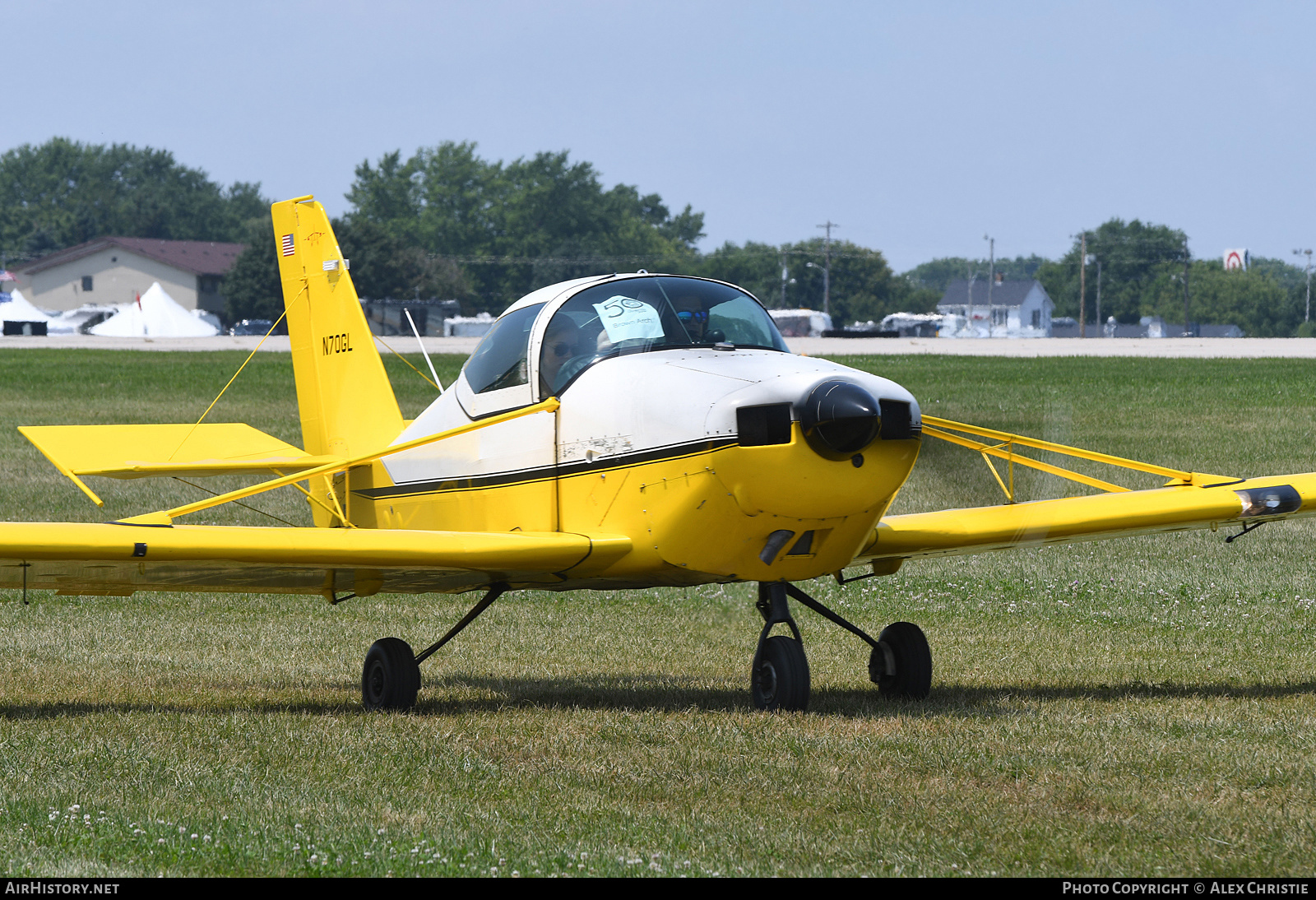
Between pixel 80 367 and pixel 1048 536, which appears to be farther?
pixel 80 367

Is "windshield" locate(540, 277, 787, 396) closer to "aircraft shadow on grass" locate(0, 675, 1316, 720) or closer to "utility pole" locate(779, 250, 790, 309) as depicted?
"aircraft shadow on grass" locate(0, 675, 1316, 720)

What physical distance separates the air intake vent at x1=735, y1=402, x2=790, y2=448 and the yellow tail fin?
15.3ft

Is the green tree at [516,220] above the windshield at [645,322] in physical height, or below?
Result: above

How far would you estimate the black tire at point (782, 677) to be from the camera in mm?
8289

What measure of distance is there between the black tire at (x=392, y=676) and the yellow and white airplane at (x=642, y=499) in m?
0.02

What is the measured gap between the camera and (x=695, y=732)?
7.86 metres

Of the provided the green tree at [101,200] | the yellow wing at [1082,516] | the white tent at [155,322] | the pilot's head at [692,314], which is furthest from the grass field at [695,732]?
the green tree at [101,200]

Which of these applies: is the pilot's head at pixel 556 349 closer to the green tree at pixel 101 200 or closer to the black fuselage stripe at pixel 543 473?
the black fuselage stripe at pixel 543 473

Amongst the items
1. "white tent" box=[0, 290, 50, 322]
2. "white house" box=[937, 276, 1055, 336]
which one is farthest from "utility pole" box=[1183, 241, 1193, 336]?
"white tent" box=[0, 290, 50, 322]

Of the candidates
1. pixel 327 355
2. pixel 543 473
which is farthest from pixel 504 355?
pixel 327 355

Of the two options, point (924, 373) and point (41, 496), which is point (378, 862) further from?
point (924, 373)

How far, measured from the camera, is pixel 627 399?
833 centimetres

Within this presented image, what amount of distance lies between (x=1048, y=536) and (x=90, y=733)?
232 inches
